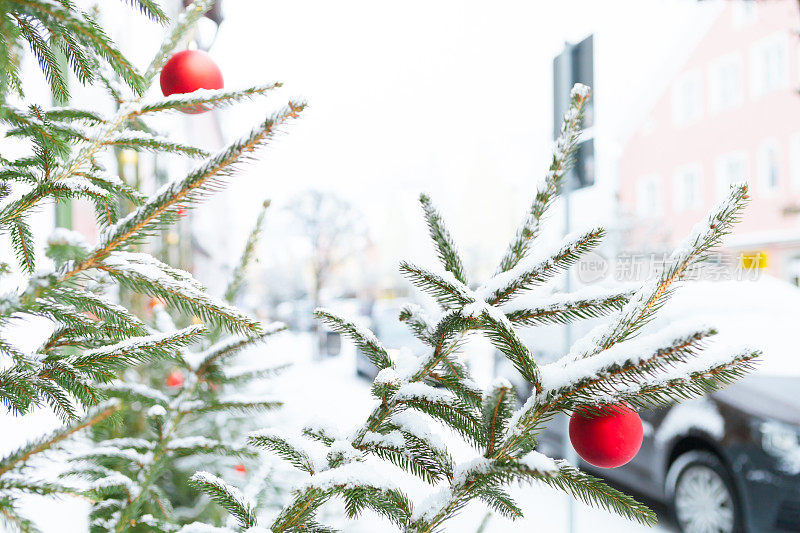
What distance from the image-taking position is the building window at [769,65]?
40.7 feet

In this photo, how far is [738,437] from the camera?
9.23 feet

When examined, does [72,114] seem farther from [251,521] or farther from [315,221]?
[315,221]

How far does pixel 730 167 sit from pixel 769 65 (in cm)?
240

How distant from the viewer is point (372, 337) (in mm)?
588

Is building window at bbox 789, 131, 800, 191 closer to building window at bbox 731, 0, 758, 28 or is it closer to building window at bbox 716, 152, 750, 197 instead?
building window at bbox 716, 152, 750, 197

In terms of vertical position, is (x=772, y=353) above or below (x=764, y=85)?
below

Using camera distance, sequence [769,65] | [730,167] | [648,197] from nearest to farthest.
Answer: [769,65] < [730,167] < [648,197]

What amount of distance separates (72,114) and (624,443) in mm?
704

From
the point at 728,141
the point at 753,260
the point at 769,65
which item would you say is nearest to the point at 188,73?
the point at 753,260

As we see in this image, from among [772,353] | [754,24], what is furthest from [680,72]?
[772,353]

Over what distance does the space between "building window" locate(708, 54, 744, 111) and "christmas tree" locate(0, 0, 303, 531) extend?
1564 cm

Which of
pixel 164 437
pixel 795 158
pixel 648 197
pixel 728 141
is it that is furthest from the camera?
pixel 648 197

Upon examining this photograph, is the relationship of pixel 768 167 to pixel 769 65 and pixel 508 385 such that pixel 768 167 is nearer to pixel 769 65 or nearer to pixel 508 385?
pixel 769 65

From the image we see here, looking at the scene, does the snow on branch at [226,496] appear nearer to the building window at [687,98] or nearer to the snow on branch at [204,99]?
the snow on branch at [204,99]
